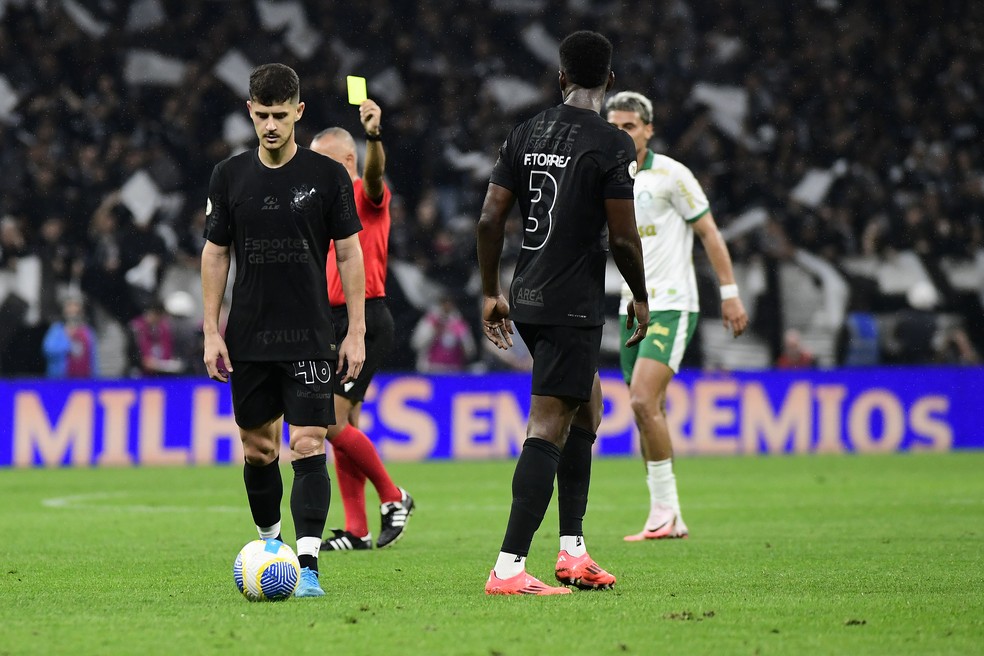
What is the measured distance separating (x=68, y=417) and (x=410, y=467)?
3928 millimetres

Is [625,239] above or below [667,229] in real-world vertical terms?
below

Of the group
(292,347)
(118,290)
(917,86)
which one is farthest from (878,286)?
(292,347)

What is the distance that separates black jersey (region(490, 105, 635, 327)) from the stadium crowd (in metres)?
12.4

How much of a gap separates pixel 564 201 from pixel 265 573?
182 centimetres

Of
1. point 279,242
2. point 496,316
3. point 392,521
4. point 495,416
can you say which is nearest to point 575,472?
point 496,316

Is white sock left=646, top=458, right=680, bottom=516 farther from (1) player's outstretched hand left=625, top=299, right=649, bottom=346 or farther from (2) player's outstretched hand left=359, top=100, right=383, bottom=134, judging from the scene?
(2) player's outstretched hand left=359, top=100, right=383, bottom=134

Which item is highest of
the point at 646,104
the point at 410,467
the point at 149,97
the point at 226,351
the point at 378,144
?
the point at 149,97

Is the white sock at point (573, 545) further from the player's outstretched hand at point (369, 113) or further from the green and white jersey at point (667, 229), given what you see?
the green and white jersey at point (667, 229)

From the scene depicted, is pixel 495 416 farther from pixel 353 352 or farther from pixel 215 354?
pixel 215 354

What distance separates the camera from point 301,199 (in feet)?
19.0

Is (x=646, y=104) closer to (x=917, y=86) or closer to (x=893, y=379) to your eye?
(x=893, y=379)

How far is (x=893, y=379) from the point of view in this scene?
18.0 meters

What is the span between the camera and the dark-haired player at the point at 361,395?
26.2ft

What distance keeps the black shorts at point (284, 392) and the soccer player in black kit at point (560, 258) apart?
2.31 feet
